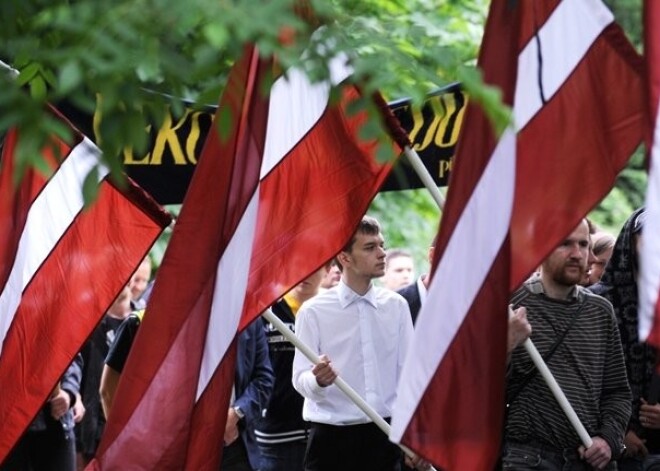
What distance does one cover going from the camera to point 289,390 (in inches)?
418

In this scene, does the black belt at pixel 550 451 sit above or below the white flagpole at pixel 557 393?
below

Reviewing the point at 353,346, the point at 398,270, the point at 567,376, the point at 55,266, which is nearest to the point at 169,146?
the point at 55,266

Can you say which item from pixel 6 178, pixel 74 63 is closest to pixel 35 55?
pixel 74 63

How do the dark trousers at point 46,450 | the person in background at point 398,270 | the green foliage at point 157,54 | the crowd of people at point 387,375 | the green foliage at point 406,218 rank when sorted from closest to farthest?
the green foliage at point 157,54 < the crowd of people at point 387,375 < the dark trousers at point 46,450 < the person in background at point 398,270 < the green foliage at point 406,218

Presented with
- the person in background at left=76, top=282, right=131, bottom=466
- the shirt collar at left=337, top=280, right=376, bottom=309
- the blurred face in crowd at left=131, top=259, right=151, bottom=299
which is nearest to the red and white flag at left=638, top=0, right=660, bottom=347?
the shirt collar at left=337, top=280, right=376, bottom=309

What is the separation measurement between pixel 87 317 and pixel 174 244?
1.13 metres

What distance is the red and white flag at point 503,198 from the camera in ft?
23.2

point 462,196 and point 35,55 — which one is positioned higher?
point 35,55

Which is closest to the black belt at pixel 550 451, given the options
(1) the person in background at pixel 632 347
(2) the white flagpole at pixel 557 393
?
(2) the white flagpole at pixel 557 393

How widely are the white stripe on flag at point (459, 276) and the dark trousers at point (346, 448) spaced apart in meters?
2.43

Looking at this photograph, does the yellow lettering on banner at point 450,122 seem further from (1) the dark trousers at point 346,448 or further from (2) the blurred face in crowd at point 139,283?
(2) the blurred face in crowd at point 139,283

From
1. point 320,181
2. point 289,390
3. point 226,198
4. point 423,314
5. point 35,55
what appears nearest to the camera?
point 35,55

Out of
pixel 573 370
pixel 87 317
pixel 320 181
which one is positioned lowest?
pixel 573 370

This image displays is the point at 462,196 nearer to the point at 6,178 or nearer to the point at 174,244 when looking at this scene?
the point at 174,244
